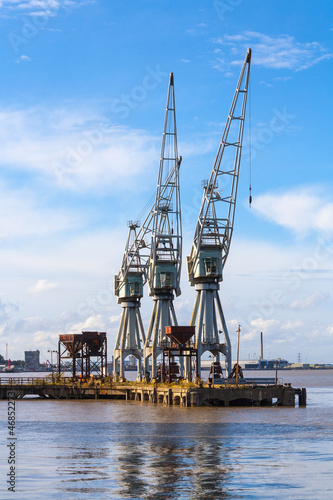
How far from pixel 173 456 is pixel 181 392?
4127cm

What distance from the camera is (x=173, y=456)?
47031 mm

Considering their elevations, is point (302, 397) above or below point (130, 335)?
below

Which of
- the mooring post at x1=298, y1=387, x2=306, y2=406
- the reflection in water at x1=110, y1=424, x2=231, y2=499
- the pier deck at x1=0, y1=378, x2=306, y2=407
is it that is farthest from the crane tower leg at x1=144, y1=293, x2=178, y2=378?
the reflection in water at x1=110, y1=424, x2=231, y2=499

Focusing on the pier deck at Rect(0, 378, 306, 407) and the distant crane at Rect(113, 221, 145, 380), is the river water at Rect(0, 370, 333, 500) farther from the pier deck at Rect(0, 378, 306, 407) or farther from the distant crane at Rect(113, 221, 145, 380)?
the distant crane at Rect(113, 221, 145, 380)

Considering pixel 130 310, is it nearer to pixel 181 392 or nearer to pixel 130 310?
pixel 130 310

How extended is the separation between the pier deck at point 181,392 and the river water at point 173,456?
264 inches

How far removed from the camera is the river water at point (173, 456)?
122 ft

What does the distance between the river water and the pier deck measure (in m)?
6.72

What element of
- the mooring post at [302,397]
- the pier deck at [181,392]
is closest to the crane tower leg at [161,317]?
the pier deck at [181,392]

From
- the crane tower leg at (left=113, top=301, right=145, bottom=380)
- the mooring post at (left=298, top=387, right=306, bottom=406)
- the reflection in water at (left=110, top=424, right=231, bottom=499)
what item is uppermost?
the crane tower leg at (left=113, top=301, right=145, bottom=380)

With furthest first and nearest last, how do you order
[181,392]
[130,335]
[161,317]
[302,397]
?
[130,335] → [161,317] → [302,397] → [181,392]

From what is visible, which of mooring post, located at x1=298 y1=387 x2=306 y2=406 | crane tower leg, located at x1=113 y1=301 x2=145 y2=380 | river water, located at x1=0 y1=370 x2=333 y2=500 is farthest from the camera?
crane tower leg, located at x1=113 y1=301 x2=145 y2=380

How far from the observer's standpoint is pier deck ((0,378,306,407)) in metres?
86.9

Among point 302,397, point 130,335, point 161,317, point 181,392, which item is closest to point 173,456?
point 181,392
